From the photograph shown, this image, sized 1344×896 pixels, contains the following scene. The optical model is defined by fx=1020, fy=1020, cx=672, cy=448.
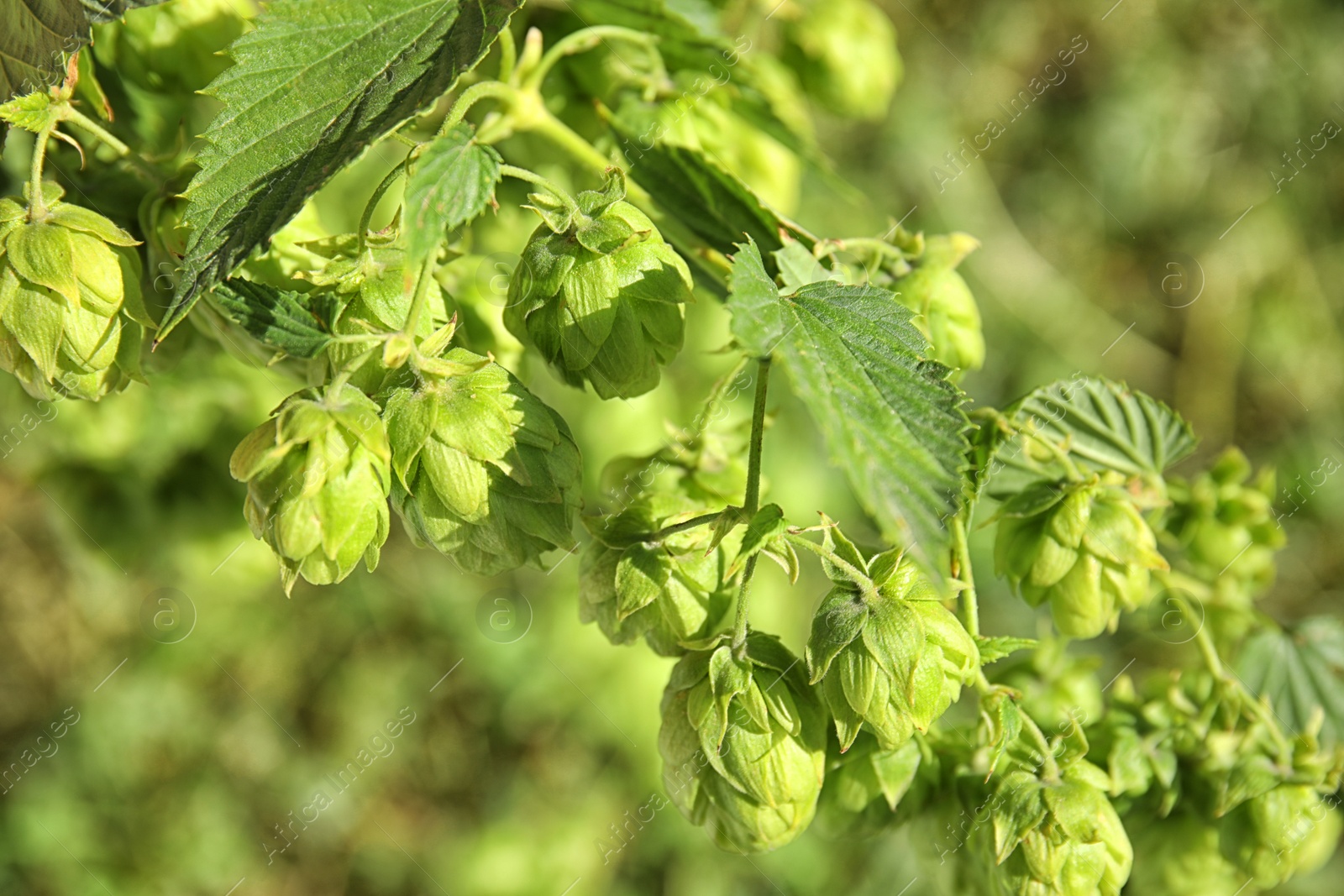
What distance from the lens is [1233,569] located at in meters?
1.85

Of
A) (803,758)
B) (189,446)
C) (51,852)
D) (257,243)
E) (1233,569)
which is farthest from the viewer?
(51,852)

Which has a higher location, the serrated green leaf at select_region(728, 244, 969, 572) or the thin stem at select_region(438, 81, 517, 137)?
the serrated green leaf at select_region(728, 244, 969, 572)

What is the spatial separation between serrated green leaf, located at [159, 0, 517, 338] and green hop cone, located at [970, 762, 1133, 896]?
43.4 inches

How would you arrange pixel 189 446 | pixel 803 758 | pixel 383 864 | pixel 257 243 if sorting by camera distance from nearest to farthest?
1. pixel 257 243
2. pixel 803 758
3. pixel 189 446
4. pixel 383 864


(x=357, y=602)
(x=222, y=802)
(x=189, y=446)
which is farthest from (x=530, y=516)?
(x=222, y=802)

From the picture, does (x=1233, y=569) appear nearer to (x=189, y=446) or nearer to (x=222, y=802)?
(x=189, y=446)

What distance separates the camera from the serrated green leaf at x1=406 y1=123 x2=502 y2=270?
3.49 feet

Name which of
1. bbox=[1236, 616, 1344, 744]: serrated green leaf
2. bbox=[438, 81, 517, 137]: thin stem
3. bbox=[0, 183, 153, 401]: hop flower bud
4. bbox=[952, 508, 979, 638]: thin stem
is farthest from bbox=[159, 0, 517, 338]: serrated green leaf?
bbox=[1236, 616, 1344, 744]: serrated green leaf

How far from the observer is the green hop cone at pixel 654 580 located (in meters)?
1.24

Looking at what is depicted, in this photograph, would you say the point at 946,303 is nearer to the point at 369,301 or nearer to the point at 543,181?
the point at 543,181

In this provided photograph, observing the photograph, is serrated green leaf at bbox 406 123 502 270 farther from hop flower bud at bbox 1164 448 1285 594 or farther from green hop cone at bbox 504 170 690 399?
hop flower bud at bbox 1164 448 1285 594

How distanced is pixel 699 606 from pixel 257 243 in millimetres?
654

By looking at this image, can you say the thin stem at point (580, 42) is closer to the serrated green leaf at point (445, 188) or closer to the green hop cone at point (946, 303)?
the serrated green leaf at point (445, 188)

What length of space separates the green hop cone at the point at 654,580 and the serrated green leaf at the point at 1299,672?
3.73 ft
